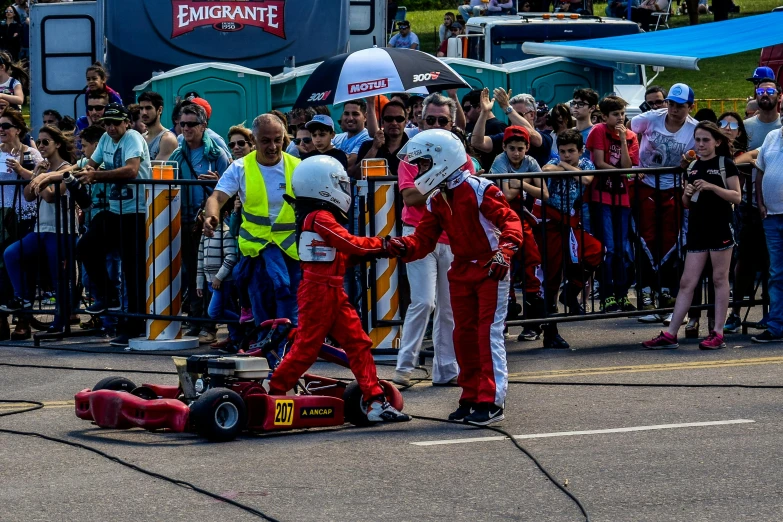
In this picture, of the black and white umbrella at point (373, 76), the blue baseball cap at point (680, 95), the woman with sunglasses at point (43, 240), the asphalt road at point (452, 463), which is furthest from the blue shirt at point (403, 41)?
the asphalt road at point (452, 463)

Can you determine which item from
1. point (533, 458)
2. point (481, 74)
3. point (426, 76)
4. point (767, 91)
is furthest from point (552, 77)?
point (533, 458)

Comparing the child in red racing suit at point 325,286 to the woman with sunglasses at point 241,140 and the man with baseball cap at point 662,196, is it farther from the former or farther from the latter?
the man with baseball cap at point 662,196

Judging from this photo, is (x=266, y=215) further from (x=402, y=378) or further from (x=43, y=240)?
(x=43, y=240)

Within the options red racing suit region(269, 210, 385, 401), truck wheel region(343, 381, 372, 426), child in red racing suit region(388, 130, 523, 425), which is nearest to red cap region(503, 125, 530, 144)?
child in red racing suit region(388, 130, 523, 425)

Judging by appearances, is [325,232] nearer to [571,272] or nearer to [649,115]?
[571,272]

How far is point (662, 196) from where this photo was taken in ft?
40.0

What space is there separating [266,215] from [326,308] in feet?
7.55

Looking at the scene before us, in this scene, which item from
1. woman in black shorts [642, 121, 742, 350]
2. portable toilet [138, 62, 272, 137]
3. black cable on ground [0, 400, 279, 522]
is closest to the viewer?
black cable on ground [0, 400, 279, 522]

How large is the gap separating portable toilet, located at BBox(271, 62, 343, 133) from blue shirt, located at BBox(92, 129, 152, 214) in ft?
20.8

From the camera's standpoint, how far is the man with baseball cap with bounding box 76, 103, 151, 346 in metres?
11.8

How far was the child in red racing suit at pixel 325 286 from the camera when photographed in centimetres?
848

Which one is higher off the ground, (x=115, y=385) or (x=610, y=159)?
(x=610, y=159)

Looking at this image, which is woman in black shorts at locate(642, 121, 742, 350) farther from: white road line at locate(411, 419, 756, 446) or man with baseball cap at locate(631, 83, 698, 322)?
white road line at locate(411, 419, 756, 446)

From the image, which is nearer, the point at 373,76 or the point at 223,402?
the point at 223,402
